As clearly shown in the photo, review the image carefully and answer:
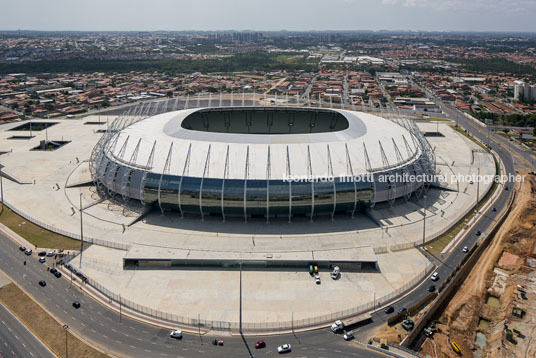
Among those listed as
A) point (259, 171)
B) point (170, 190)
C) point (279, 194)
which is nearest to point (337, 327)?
point (279, 194)

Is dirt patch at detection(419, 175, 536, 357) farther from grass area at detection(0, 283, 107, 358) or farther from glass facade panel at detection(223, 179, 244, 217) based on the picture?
grass area at detection(0, 283, 107, 358)

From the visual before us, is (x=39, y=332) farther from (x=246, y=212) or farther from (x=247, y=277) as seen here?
(x=246, y=212)

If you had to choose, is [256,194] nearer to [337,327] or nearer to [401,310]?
[337,327]

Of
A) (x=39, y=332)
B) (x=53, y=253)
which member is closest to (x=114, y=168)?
(x=53, y=253)

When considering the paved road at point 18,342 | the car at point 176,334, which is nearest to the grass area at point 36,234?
the paved road at point 18,342

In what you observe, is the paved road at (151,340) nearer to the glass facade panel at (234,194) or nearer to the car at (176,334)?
the car at (176,334)
